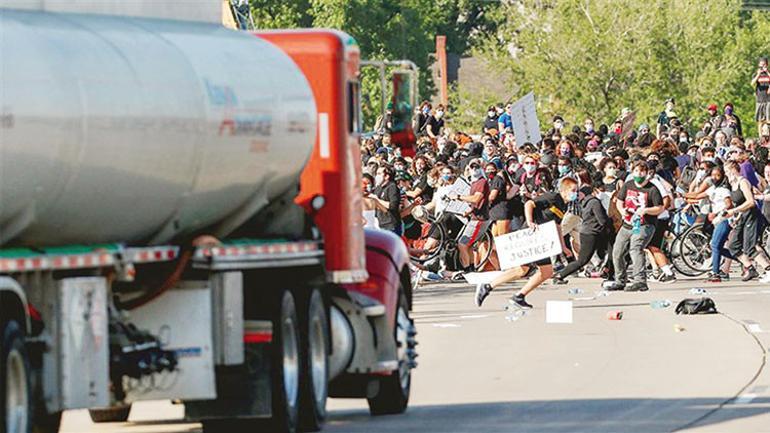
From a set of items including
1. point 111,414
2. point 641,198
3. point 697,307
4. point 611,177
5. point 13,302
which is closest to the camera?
point 13,302

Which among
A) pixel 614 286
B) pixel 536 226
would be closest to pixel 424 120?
pixel 614 286

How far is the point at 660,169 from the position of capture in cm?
3456

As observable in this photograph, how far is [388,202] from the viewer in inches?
1277

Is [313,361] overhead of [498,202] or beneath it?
beneath

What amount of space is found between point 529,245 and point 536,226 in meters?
0.65

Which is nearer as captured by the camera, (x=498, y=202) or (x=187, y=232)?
(x=187, y=232)

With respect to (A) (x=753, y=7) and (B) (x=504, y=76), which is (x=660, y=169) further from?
(A) (x=753, y=7)

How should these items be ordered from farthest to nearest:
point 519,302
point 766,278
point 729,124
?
point 729,124, point 766,278, point 519,302

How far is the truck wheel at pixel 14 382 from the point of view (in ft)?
37.3

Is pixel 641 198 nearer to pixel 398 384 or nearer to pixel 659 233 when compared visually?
pixel 659 233

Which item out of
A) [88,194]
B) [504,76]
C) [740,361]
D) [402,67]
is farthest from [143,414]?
[504,76]

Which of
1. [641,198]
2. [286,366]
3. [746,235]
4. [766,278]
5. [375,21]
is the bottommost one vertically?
[286,366]

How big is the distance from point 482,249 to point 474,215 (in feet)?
2.18

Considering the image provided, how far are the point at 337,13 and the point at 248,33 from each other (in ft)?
266
